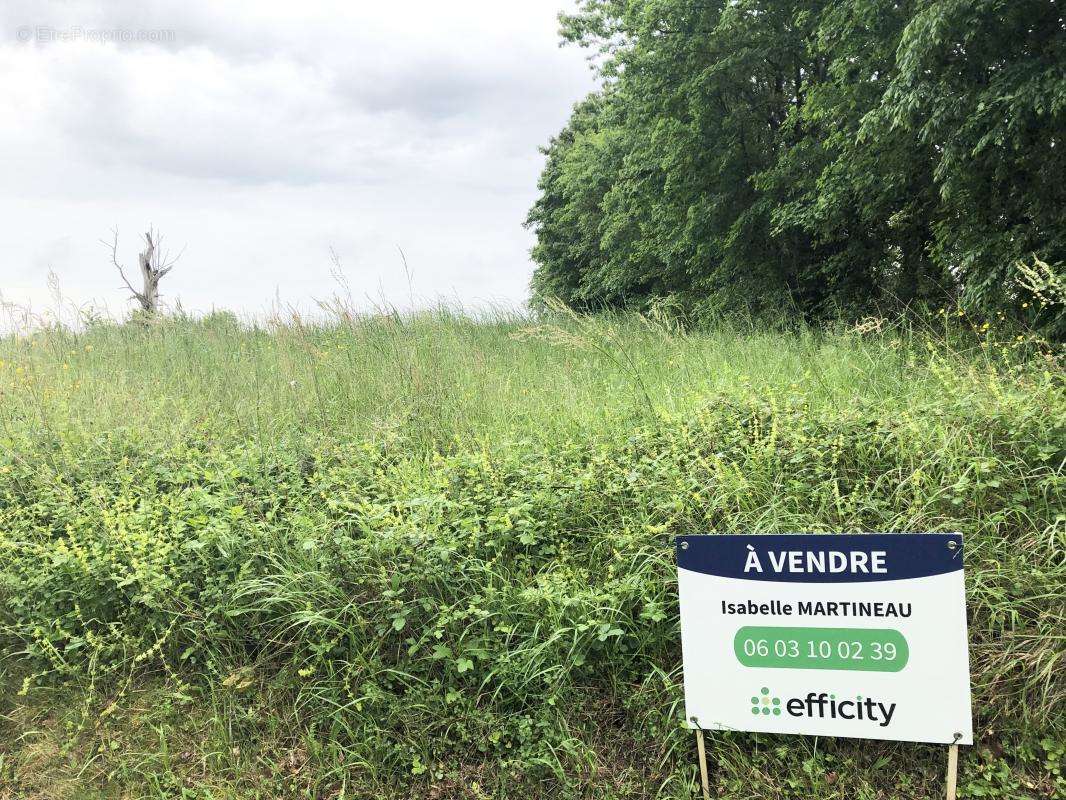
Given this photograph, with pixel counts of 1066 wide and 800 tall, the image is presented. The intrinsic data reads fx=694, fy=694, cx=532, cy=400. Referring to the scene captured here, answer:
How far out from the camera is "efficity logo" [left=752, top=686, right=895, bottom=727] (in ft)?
8.57

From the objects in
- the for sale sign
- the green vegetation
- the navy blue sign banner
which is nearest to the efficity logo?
the for sale sign

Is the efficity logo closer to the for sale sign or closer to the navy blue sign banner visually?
the for sale sign

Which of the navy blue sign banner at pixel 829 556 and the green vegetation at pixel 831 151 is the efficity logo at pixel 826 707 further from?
the green vegetation at pixel 831 151

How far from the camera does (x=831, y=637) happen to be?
8.64 ft

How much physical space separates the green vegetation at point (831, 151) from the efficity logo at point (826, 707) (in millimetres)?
6072

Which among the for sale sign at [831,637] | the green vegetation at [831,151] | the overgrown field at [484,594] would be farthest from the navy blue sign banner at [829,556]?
the green vegetation at [831,151]

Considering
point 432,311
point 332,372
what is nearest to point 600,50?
point 432,311

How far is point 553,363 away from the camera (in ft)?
24.3

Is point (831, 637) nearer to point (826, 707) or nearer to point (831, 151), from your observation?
point (826, 707)

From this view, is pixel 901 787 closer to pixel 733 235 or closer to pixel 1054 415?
pixel 1054 415

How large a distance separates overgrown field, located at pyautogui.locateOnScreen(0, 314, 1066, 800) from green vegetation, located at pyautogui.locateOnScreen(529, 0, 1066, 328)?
Result: 4057 mm

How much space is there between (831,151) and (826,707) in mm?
11439

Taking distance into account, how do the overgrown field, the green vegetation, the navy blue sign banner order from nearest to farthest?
the navy blue sign banner, the overgrown field, the green vegetation

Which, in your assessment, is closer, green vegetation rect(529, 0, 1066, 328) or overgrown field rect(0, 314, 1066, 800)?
overgrown field rect(0, 314, 1066, 800)
